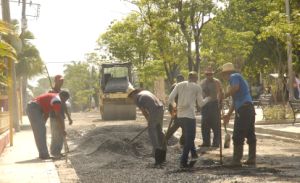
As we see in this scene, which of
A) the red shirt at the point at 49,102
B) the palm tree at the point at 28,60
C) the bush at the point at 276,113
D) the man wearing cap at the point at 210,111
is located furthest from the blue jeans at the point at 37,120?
the palm tree at the point at 28,60

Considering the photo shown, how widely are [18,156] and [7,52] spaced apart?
166 inches

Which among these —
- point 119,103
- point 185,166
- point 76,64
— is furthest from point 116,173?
point 76,64

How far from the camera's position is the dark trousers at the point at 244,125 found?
1023cm

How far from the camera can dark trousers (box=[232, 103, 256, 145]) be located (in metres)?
10.2

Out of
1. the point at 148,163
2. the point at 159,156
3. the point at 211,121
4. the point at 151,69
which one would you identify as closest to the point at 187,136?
the point at 159,156

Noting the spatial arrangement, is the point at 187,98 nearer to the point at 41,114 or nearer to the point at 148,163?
the point at 148,163

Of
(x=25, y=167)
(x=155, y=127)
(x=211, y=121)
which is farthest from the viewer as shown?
(x=211, y=121)

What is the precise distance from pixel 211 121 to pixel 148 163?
3.03m

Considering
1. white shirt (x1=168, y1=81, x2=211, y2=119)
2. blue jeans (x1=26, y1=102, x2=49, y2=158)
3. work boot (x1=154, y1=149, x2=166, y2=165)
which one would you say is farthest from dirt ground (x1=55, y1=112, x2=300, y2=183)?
white shirt (x1=168, y1=81, x2=211, y2=119)

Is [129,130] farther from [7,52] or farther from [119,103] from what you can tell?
[119,103]

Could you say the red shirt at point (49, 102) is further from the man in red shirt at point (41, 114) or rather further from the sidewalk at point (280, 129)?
the sidewalk at point (280, 129)

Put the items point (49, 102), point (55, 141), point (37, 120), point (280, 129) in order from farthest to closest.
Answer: point (280, 129)
point (55, 141)
point (37, 120)
point (49, 102)

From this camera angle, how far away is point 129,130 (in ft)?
52.4

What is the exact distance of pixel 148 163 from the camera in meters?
11.4
